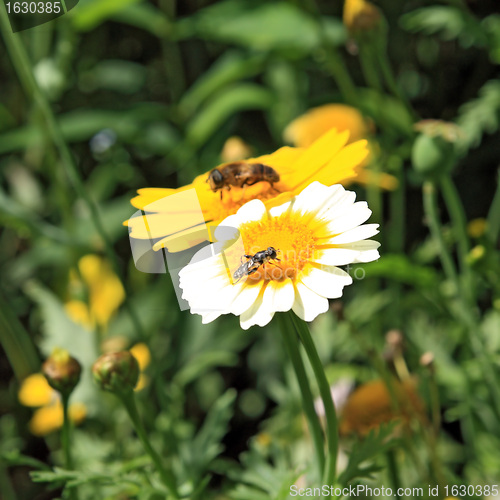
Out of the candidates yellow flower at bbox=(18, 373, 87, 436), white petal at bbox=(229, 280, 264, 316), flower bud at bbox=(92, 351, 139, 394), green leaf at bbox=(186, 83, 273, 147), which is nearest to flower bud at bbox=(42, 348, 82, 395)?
flower bud at bbox=(92, 351, 139, 394)

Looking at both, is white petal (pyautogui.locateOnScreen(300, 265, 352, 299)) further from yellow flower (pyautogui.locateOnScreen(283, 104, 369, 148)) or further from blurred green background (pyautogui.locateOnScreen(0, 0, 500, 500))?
yellow flower (pyautogui.locateOnScreen(283, 104, 369, 148))

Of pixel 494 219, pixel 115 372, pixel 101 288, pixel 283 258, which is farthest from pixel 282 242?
pixel 101 288

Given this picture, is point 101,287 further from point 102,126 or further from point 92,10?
point 92,10

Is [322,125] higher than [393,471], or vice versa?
[322,125]

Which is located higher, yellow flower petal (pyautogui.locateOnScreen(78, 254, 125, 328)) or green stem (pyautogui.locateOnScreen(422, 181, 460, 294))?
yellow flower petal (pyautogui.locateOnScreen(78, 254, 125, 328))

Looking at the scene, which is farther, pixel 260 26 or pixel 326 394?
pixel 260 26

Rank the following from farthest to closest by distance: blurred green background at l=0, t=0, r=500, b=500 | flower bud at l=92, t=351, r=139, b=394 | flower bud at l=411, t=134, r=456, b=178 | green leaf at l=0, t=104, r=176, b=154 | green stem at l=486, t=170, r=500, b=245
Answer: green leaf at l=0, t=104, r=176, b=154
green stem at l=486, t=170, r=500, b=245
blurred green background at l=0, t=0, r=500, b=500
flower bud at l=411, t=134, r=456, b=178
flower bud at l=92, t=351, r=139, b=394

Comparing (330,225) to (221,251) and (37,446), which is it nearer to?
(221,251)
